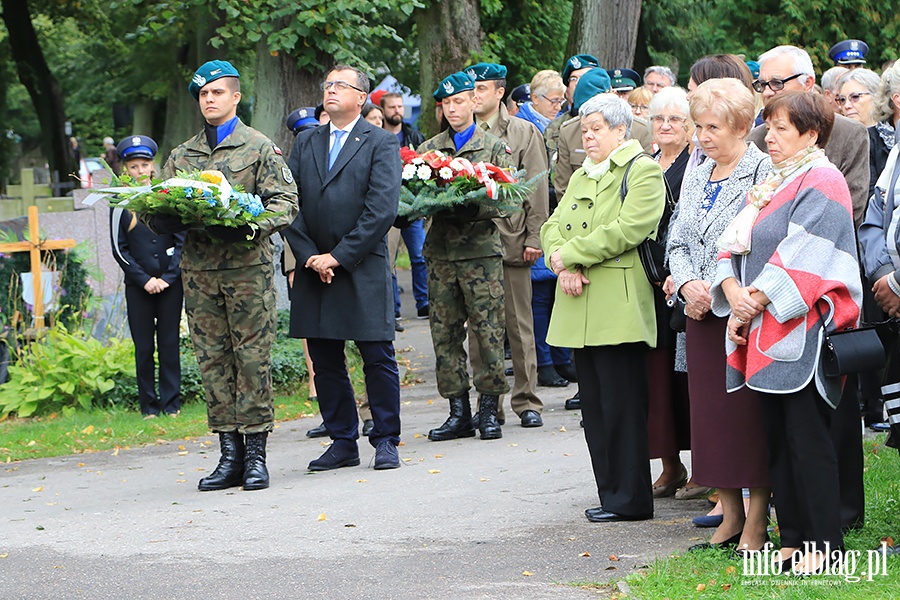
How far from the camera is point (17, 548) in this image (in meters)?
6.31

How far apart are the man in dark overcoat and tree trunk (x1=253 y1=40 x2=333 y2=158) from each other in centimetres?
626

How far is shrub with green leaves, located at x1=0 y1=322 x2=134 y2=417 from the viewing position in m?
11.0

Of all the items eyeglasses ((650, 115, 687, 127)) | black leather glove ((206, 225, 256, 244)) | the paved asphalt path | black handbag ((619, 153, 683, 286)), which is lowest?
the paved asphalt path

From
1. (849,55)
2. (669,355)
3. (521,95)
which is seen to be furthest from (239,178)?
(521,95)

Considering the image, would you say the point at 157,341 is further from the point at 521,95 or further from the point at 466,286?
the point at 521,95

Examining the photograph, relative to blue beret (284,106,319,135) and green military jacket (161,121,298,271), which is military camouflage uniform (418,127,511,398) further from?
green military jacket (161,121,298,271)

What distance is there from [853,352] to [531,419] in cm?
451

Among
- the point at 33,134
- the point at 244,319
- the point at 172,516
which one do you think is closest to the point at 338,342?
the point at 244,319

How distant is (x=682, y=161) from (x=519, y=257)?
317 cm

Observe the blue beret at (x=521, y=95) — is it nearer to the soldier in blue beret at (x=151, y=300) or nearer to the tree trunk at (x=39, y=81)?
the soldier in blue beret at (x=151, y=300)

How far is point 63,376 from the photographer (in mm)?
11141

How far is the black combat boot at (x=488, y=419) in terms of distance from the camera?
8.97 meters

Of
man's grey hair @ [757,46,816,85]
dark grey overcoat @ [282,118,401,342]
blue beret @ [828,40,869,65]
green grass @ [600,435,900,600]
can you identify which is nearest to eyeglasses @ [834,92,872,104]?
man's grey hair @ [757,46,816,85]

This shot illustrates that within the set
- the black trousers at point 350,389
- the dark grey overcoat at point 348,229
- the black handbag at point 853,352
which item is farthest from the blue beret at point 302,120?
the black handbag at point 853,352
